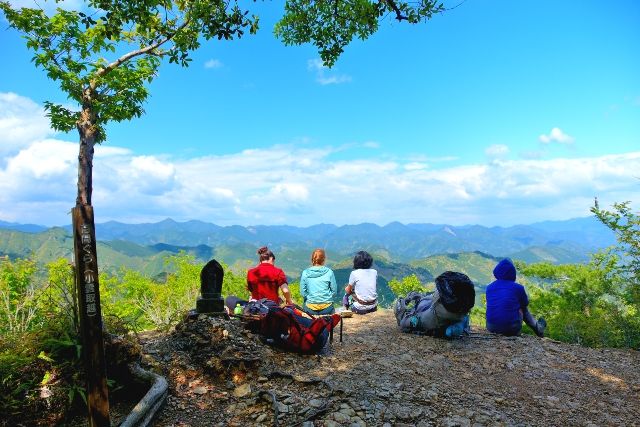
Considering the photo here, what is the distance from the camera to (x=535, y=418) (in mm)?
4887

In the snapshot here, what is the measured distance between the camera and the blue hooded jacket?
811cm

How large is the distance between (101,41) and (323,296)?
25.2 ft

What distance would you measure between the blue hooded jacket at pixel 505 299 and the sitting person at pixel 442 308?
79 centimetres

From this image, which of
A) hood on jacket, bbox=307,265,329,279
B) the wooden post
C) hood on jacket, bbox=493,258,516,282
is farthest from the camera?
hood on jacket, bbox=307,265,329,279

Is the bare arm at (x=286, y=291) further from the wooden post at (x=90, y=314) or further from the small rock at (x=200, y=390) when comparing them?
the wooden post at (x=90, y=314)

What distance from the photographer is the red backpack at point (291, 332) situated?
251 inches

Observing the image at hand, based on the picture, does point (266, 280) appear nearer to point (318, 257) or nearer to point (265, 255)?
point (265, 255)

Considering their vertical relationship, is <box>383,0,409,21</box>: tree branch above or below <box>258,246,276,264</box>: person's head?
above

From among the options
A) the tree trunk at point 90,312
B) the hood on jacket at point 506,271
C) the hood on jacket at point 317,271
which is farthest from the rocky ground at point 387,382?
the hood on jacket at point 317,271

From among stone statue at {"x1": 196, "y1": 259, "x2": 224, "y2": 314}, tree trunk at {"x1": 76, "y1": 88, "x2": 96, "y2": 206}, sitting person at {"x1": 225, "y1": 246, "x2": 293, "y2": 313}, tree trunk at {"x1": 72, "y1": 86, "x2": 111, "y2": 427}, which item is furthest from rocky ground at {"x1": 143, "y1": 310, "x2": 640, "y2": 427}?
tree trunk at {"x1": 76, "y1": 88, "x2": 96, "y2": 206}

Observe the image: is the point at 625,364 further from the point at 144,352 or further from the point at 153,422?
the point at 144,352

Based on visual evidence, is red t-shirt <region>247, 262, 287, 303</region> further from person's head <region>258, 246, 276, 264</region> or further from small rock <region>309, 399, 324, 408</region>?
small rock <region>309, 399, 324, 408</region>

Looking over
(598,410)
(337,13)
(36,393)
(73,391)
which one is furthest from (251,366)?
(337,13)

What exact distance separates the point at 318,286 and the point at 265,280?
1.70 m
